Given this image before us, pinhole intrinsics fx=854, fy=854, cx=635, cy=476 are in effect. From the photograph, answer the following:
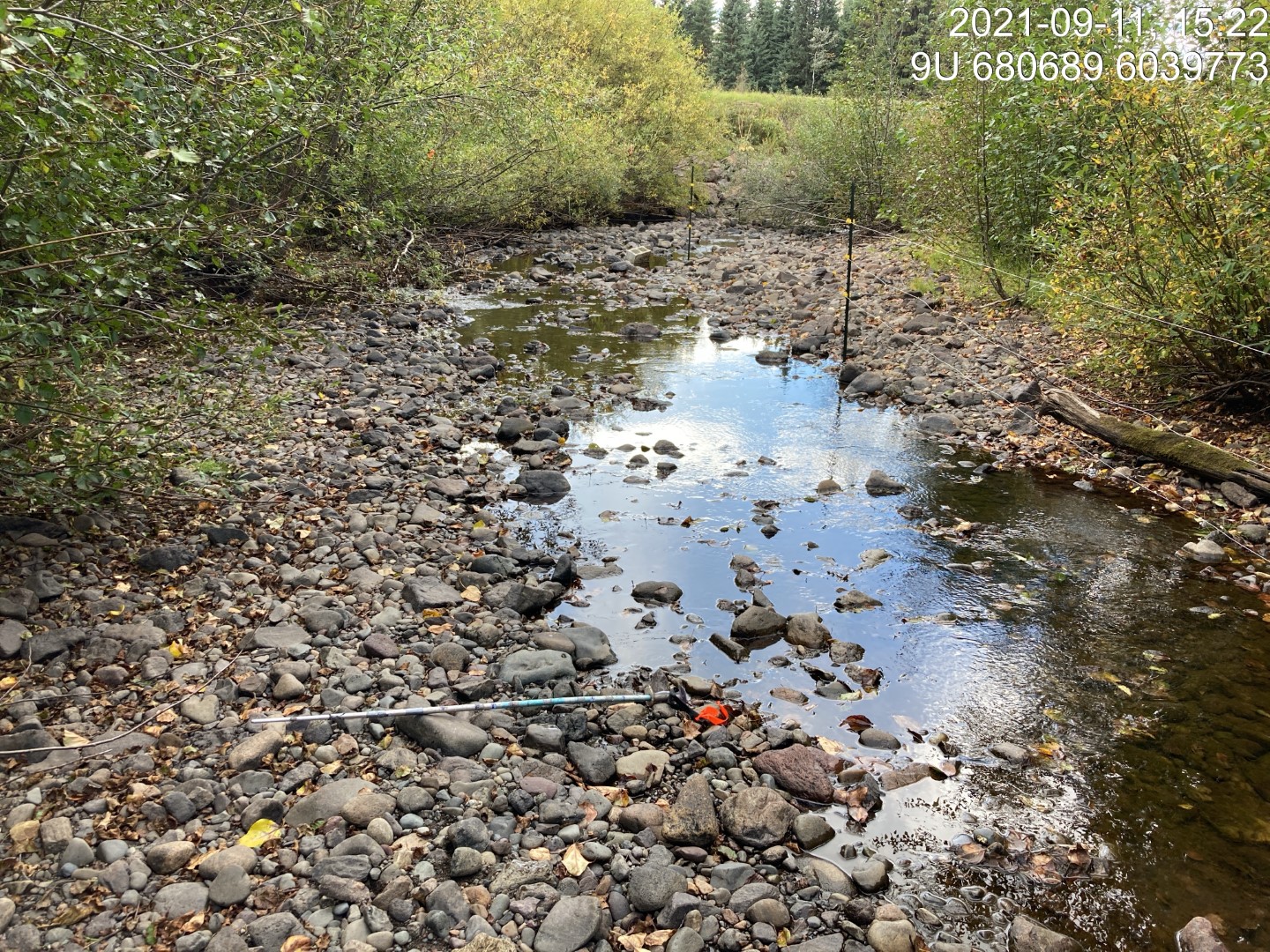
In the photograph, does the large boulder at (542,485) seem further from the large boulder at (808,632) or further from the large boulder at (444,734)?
the large boulder at (444,734)

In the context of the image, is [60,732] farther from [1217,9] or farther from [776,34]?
[776,34]

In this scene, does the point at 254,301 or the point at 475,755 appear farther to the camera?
the point at 254,301

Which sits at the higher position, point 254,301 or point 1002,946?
point 254,301

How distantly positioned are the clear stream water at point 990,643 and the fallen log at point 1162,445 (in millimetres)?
556

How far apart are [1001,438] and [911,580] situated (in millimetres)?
3300

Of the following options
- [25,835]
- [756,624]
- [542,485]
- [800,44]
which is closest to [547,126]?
[542,485]

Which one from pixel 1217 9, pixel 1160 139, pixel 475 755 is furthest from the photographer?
pixel 1217 9

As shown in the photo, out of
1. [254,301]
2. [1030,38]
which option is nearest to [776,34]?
[1030,38]

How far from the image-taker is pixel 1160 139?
7031mm

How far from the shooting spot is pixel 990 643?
5.24 m

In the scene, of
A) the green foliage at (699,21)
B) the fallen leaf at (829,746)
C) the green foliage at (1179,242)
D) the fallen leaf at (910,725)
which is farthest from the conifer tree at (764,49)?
the fallen leaf at (829,746)

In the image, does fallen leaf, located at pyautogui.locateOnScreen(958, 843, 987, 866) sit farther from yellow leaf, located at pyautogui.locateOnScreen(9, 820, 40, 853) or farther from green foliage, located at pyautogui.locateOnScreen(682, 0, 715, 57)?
green foliage, located at pyautogui.locateOnScreen(682, 0, 715, 57)

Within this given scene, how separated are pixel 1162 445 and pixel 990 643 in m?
3.42

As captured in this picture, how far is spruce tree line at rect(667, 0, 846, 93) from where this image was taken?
154 ft
